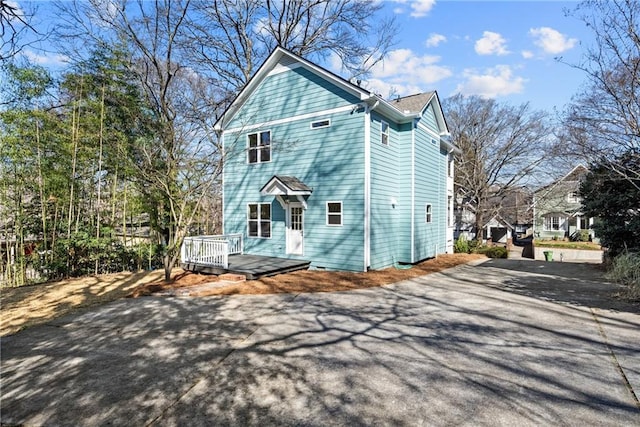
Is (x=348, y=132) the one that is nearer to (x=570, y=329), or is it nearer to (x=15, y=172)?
(x=570, y=329)

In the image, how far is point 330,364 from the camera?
356 centimetres

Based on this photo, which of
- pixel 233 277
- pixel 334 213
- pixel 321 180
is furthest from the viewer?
pixel 321 180

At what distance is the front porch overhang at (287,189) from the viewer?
31.7 feet

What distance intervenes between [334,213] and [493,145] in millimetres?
17728

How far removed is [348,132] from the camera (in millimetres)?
9508

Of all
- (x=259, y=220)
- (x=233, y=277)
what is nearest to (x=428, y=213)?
(x=259, y=220)

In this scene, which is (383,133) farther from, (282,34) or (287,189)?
(282,34)

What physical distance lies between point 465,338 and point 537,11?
27.8ft

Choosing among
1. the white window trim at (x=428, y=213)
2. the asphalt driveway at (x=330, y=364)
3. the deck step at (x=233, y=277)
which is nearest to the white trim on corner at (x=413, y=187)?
the white window trim at (x=428, y=213)

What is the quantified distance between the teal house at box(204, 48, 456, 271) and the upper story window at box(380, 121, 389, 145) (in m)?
0.06

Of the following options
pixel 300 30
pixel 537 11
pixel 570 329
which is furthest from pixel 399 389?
pixel 300 30

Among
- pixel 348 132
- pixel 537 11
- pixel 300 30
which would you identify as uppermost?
pixel 300 30

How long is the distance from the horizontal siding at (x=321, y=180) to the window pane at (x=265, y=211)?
8.5 inches

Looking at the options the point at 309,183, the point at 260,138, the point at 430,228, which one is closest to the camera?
the point at 309,183
